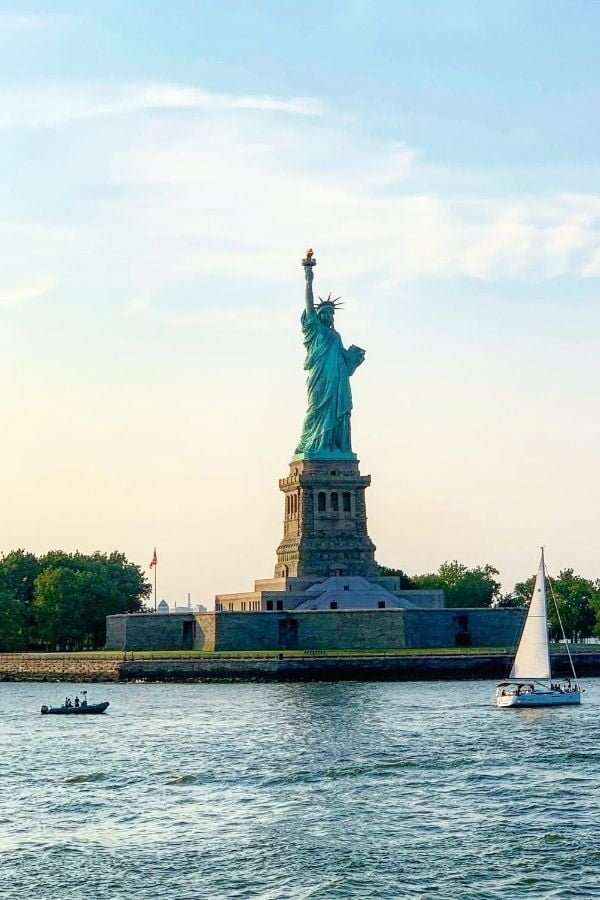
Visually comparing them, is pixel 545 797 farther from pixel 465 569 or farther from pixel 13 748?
pixel 465 569

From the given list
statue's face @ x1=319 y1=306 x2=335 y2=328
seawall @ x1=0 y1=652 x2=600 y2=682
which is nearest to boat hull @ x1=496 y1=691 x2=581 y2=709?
seawall @ x1=0 y1=652 x2=600 y2=682

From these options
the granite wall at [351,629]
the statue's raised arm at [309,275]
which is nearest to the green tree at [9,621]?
the granite wall at [351,629]

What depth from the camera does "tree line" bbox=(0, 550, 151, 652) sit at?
124 m

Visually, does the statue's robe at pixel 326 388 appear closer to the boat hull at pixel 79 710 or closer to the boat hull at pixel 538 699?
the boat hull at pixel 79 710

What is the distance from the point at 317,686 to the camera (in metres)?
90.1

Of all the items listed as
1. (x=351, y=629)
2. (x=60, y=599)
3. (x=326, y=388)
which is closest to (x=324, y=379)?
(x=326, y=388)

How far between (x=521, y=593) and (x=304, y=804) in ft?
362

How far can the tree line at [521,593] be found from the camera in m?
137

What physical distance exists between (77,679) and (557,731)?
4914 cm

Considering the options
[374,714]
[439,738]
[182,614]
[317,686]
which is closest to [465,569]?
[182,614]

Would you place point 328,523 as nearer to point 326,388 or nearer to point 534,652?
point 326,388

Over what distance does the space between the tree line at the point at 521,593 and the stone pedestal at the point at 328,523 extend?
93.2ft

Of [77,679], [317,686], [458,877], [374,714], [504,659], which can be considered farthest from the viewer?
[77,679]

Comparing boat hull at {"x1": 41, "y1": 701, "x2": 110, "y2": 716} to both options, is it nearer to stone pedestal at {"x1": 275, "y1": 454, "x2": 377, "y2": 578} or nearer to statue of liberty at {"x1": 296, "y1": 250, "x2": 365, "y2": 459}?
stone pedestal at {"x1": 275, "y1": 454, "x2": 377, "y2": 578}
